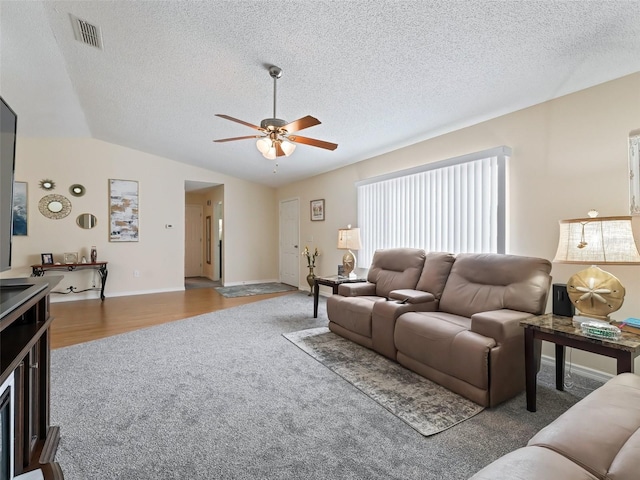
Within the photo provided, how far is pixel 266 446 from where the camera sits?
1673mm

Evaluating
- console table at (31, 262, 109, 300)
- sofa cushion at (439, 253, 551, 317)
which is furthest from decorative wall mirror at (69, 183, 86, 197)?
sofa cushion at (439, 253, 551, 317)

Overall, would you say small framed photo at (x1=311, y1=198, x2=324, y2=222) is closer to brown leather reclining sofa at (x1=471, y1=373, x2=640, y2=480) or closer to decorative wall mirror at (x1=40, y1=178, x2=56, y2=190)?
decorative wall mirror at (x1=40, y1=178, x2=56, y2=190)

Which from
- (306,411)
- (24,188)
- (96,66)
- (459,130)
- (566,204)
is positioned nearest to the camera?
(306,411)

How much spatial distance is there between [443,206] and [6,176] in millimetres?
3696

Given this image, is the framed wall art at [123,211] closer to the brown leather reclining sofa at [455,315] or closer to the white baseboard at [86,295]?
the white baseboard at [86,295]

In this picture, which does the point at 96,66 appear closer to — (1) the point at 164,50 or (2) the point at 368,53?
(1) the point at 164,50

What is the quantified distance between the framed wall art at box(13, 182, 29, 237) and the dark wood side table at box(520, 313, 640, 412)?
700 cm

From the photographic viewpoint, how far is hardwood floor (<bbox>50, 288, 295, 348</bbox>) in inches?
144

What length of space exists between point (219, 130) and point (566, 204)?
13.8 feet

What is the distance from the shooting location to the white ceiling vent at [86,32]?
260 centimetres

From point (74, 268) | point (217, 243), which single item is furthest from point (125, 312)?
point (217, 243)

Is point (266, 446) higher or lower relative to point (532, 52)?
lower

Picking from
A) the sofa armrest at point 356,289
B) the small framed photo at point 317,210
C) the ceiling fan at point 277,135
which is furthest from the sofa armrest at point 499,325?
the small framed photo at point 317,210

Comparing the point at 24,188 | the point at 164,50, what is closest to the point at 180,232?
the point at 24,188
